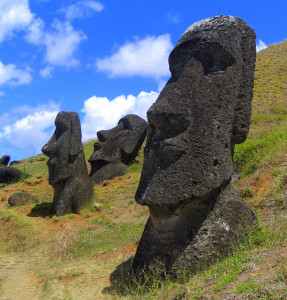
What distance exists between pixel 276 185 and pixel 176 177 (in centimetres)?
356

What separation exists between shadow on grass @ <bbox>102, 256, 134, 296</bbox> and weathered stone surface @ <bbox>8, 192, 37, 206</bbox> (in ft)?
25.1

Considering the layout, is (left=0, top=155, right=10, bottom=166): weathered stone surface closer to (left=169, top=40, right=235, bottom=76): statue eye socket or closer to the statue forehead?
the statue forehead

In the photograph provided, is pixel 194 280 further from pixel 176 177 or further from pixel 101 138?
pixel 101 138

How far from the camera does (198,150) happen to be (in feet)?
16.4

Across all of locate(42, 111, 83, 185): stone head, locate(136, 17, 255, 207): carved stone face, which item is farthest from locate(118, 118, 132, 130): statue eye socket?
locate(136, 17, 255, 207): carved stone face

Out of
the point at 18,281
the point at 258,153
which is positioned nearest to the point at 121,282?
the point at 18,281

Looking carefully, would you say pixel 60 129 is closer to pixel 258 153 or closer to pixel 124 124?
pixel 124 124

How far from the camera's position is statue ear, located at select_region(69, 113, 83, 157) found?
11.5 m

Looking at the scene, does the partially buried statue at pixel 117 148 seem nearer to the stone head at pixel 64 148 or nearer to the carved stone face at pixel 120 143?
the carved stone face at pixel 120 143

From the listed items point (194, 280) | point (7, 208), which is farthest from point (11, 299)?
point (7, 208)

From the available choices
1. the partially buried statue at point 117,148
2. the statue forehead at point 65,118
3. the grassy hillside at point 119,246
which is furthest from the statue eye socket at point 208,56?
the partially buried statue at point 117,148

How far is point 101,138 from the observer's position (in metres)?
16.5

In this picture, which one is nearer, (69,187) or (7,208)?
(69,187)

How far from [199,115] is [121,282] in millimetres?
2504
